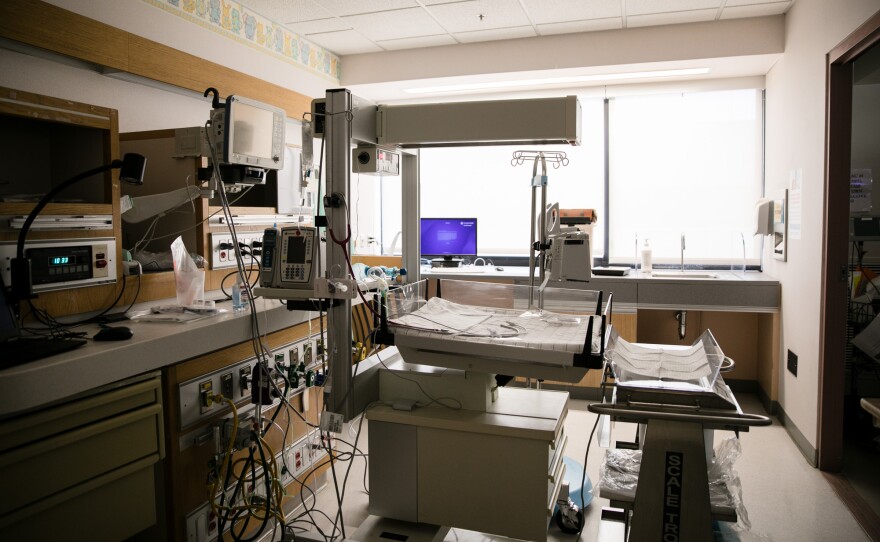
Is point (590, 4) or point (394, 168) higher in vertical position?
point (590, 4)

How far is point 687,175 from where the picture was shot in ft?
16.4

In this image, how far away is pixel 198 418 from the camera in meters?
2.17

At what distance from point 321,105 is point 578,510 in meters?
2.05

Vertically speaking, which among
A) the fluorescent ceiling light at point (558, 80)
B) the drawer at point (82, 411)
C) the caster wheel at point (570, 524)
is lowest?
the caster wheel at point (570, 524)

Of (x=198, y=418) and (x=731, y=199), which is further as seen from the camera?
(x=731, y=199)

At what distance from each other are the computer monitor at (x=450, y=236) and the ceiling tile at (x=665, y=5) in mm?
2006

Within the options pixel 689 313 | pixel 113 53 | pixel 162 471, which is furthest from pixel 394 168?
pixel 689 313

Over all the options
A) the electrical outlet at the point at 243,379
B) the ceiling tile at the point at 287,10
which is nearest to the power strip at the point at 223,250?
the electrical outlet at the point at 243,379

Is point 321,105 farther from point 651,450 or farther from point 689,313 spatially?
point 689,313

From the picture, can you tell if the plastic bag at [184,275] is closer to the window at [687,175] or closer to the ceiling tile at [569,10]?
the ceiling tile at [569,10]

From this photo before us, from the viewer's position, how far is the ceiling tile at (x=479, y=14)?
400 centimetres

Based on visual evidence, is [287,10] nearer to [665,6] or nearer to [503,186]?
[503,186]

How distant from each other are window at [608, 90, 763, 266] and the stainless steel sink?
A: 35 cm

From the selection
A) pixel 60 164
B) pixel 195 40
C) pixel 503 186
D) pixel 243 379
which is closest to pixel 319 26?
pixel 195 40
